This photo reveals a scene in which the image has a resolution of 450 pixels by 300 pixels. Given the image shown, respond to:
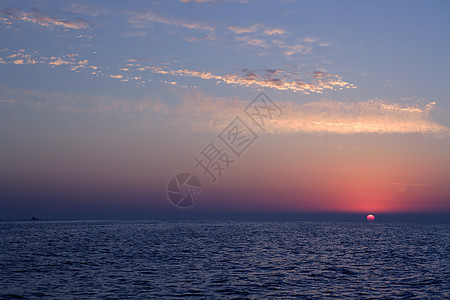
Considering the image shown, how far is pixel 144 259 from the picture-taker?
5250cm

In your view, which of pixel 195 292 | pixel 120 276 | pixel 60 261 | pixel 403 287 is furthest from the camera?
pixel 60 261

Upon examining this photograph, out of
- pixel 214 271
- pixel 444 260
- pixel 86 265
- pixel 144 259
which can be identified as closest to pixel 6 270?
pixel 86 265

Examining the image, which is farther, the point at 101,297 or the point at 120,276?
the point at 120,276

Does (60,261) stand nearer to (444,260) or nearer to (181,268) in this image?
(181,268)

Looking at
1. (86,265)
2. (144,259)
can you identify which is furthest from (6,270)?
(144,259)

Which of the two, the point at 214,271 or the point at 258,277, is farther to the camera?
the point at 214,271

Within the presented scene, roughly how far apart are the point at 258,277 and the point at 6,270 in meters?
25.4

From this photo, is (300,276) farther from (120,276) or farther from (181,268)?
(120,276)

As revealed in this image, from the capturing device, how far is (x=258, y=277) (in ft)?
127

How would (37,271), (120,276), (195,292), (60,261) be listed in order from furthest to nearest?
(60,261), (37,271), (120,276), (195,292)

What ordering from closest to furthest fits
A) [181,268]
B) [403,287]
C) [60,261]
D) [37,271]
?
[403,287] → [37,271] → [181,268] → [60,261]

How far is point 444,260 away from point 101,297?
1911 inches

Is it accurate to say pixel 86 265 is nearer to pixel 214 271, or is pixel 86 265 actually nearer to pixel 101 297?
pixel 214 271

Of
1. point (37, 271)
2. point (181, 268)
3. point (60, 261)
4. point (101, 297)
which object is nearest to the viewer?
point (101, 297)
